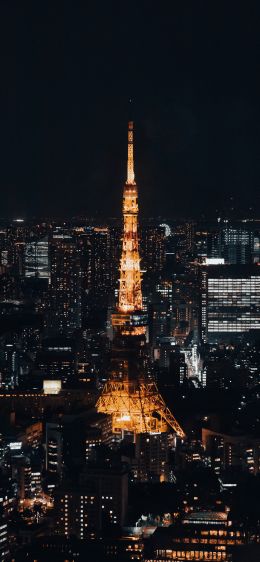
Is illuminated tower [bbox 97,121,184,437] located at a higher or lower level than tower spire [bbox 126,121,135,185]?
lower

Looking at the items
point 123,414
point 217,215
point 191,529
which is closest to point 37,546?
point 191,529

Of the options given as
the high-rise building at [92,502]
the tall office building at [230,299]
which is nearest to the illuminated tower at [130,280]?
the high-rise building at [92,502]

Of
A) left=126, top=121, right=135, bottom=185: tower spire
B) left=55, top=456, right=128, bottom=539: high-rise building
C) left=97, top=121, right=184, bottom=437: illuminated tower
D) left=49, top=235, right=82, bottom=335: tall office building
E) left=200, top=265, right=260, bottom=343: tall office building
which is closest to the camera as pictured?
left=55, top=456, right=128, bottom=539: high-rise building

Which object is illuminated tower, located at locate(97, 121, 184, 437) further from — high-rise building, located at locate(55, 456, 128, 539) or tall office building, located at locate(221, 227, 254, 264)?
tall office building, located at locate(221, 227, 254, 264)

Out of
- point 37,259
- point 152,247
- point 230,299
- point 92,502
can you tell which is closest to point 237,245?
point 230,299

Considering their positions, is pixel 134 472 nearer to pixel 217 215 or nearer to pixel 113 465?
pixel 113 465

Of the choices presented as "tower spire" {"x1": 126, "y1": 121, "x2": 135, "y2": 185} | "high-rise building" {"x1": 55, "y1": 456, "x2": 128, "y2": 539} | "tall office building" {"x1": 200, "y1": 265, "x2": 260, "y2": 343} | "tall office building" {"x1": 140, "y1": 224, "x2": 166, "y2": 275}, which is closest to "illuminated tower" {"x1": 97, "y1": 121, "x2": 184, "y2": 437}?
"tower spire" {"x1": 126, "y1": 121, "x2": 135, "y2": 185}
